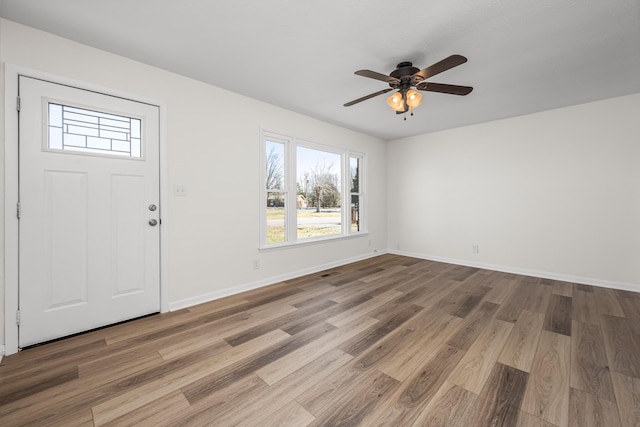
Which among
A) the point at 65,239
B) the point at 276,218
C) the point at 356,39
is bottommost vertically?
the point at 65,239

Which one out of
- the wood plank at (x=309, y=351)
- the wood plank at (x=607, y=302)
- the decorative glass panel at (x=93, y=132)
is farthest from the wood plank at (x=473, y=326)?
the decorative glass panel at (x=93, y=132)

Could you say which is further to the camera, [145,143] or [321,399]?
[145,143]

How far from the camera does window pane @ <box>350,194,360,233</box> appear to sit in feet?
17.2

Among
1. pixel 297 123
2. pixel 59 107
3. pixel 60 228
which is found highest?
pixel 297 123

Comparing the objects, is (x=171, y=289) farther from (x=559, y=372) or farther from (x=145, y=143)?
(x=559, y=372)

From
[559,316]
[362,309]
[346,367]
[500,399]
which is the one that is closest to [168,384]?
[346,367]

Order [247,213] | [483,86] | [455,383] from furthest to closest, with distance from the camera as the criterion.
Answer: [247,213]
[483,86]
[455,383]

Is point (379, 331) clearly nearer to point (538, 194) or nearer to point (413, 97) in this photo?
point (413, 97)

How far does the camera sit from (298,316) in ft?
8.66

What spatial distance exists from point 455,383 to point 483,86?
3.18 m

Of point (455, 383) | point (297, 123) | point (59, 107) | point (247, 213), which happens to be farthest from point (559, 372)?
point (59, 107)

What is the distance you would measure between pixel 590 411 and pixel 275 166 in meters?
3.77

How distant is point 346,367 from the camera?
1.83 meters

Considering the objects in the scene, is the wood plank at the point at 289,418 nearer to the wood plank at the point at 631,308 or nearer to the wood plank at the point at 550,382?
the wood plank at the point at 550,382
